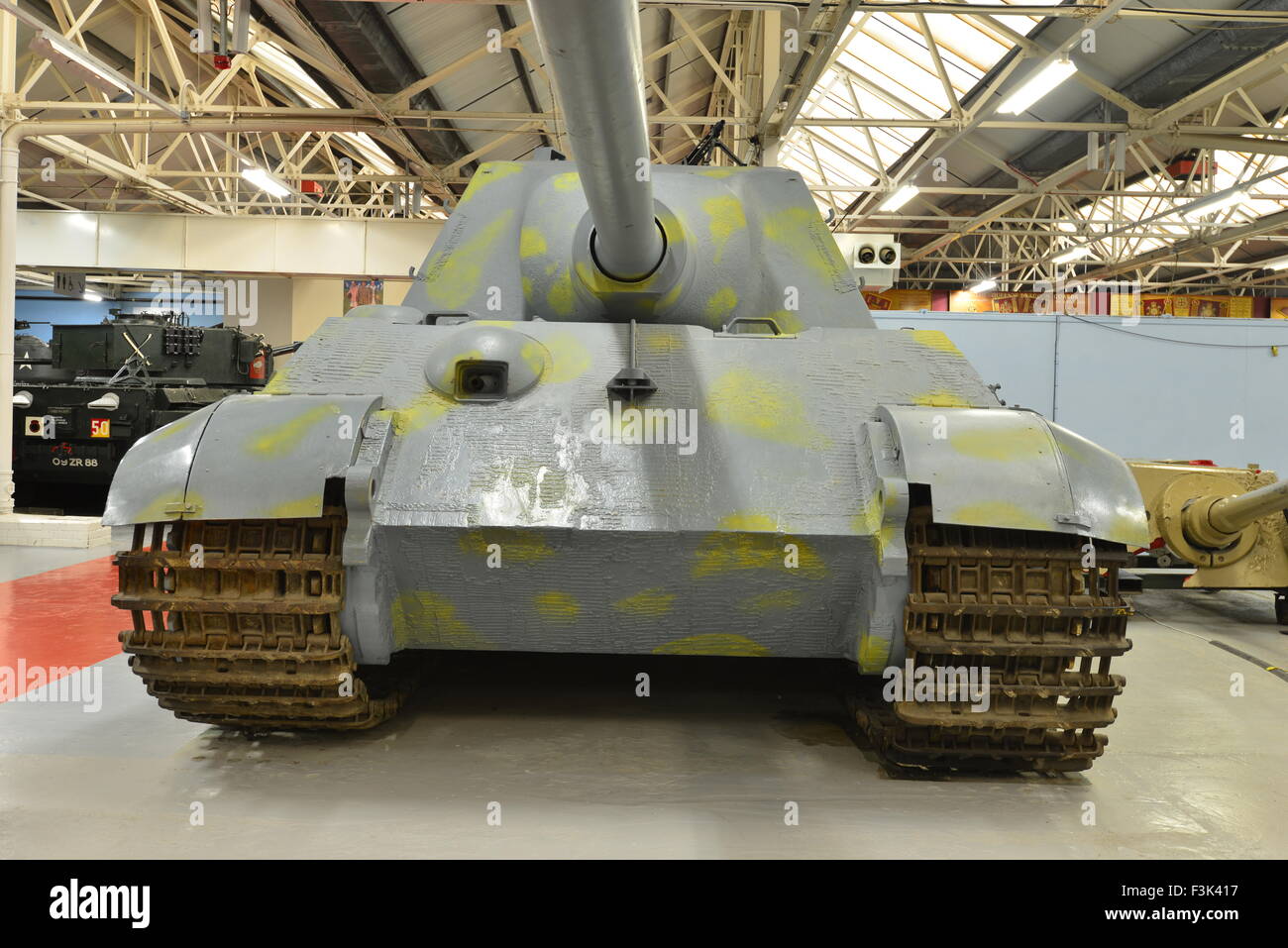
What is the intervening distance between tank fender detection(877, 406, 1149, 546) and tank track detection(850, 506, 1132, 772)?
133mm

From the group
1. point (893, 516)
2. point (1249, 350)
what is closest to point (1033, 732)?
point (893, 516)

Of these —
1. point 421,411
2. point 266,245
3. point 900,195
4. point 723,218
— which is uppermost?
point 900,195

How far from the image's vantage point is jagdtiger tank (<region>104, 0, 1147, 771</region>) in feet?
12.2

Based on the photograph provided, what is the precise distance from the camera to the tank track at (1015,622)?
369 centimetres

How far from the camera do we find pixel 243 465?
3.75 meters

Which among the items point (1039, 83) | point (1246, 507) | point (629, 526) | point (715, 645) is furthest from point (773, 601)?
point (1039, 83)

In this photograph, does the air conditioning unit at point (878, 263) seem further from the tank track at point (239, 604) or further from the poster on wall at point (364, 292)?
the poster on wall at point (364, 292)

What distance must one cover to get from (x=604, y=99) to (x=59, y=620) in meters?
6.10

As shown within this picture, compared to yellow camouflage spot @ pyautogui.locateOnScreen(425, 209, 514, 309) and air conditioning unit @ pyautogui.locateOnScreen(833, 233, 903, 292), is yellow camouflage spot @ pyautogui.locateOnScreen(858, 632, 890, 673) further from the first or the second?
air conditioning unit @ pyautogui.locateOnScreen(833, 233, 903, 292)

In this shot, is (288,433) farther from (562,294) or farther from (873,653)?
(873,653)

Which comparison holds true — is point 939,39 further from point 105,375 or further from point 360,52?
point 105,375

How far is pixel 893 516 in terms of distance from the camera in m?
3.65

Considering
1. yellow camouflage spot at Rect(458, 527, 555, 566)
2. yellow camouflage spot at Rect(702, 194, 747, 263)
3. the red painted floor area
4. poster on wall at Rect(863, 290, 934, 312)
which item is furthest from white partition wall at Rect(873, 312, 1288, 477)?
poster on wall at Rect(863, 290, 934, 312)

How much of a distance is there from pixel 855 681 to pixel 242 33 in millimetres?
8035
